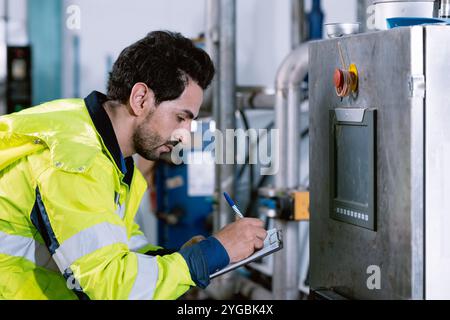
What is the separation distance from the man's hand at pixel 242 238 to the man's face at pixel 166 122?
0.89ft

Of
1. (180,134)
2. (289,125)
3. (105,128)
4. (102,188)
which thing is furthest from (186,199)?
(102,188)

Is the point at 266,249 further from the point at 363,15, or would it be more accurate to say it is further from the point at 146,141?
the point at 363,15

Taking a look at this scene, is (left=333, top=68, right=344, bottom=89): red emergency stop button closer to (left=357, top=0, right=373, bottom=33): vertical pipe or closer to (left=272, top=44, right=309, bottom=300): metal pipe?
(left=357, top=0, right=373, bottom=33): vertical pipe

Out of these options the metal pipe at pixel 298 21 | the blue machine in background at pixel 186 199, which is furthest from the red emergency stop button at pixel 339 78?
the blue machine in background at pixel 186 199

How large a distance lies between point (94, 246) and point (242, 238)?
34 centimetres

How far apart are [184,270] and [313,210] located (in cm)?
49

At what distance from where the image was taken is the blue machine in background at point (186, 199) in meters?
4.31

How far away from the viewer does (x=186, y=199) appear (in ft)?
14.2

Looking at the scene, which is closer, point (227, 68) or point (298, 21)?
point (227, 68)

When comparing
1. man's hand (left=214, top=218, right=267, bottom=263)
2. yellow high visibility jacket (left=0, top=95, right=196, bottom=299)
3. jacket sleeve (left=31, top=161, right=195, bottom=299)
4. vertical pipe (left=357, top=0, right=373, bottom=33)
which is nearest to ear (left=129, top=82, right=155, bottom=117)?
yellow high visibility jacket (left=0, top=95, right=196, bottom=299)

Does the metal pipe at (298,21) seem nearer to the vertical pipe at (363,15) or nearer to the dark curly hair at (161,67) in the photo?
the vertical pipe at (363,15)

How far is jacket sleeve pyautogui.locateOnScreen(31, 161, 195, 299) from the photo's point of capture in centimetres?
161

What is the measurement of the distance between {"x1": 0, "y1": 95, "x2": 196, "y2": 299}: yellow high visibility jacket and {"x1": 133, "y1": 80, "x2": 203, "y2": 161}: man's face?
0.14 m
